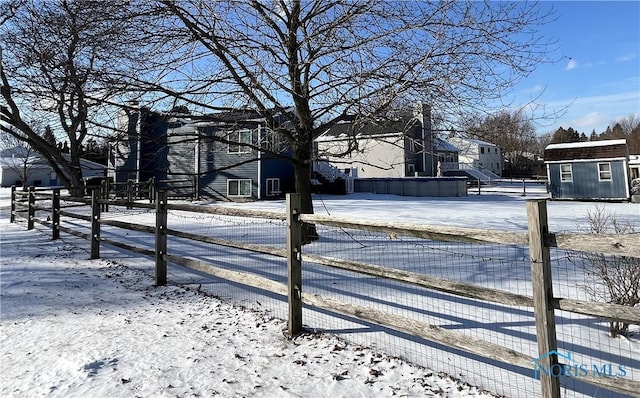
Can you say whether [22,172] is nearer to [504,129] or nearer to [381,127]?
[381,127]

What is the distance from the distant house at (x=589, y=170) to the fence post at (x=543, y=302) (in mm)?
24394

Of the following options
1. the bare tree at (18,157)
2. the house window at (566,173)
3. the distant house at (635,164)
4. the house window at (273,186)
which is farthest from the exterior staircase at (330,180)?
the bare tree at (18,157)

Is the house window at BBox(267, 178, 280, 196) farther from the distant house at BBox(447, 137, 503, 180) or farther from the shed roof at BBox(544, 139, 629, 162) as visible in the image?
the shed roof at BBox(544, 139, 629, 162)

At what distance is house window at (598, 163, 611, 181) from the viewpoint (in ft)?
71.4

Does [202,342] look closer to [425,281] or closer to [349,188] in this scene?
[425,281]

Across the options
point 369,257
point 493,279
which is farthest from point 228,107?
point 493,279

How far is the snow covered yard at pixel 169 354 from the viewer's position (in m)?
2.70

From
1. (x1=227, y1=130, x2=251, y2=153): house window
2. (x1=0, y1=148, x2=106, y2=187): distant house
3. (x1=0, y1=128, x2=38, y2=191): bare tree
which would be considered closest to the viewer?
(x1=227, y1=130, x2=251, y2=153): house window

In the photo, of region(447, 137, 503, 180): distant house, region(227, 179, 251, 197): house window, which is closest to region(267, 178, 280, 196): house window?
region(227, 179, 251, 197): house window

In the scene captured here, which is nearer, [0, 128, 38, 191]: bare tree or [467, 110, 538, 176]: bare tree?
[467, 110, 538, 176]: bare tree

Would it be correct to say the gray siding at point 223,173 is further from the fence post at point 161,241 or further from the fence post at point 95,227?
the fence post at point 161,241

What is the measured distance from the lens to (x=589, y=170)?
881 inches

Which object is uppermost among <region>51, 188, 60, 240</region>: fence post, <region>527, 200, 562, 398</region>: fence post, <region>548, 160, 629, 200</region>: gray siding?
<region>548, 160, 629, 200</region>: gray siding

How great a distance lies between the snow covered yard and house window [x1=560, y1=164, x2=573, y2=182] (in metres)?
24.5
